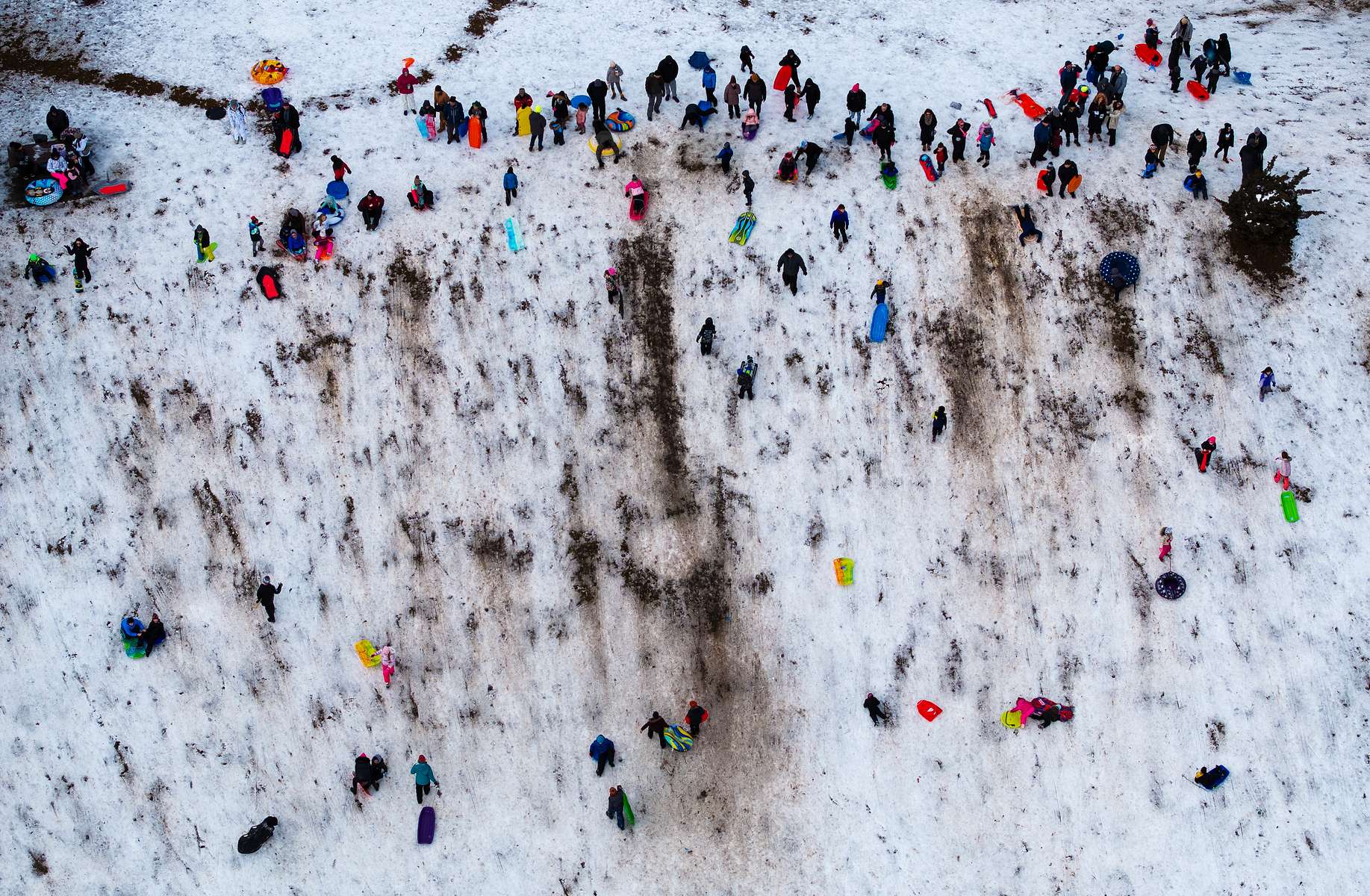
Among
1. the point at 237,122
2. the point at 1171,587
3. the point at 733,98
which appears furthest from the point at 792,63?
the point at 1171,587

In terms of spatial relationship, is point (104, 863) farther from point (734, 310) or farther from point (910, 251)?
point (910, 251)

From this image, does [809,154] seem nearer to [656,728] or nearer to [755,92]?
[755,92]

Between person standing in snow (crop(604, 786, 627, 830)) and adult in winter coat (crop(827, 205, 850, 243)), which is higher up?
adult in winter coat (crop(827, 205, 850, 243))

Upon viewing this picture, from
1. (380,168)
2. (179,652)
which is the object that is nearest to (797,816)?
(179,652)

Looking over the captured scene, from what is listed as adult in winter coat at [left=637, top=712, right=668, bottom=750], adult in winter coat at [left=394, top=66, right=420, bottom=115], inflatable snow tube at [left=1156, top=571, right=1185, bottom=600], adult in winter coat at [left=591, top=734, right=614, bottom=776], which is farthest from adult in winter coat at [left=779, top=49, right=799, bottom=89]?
adult in winter coat at [left=591, top=734, right=614, bottom=776]

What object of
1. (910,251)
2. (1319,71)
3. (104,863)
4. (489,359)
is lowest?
(104,863)

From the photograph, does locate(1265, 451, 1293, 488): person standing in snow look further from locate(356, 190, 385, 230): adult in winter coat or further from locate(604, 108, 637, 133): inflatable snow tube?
locate(356, 190, 385, 230): adult in winter coat
